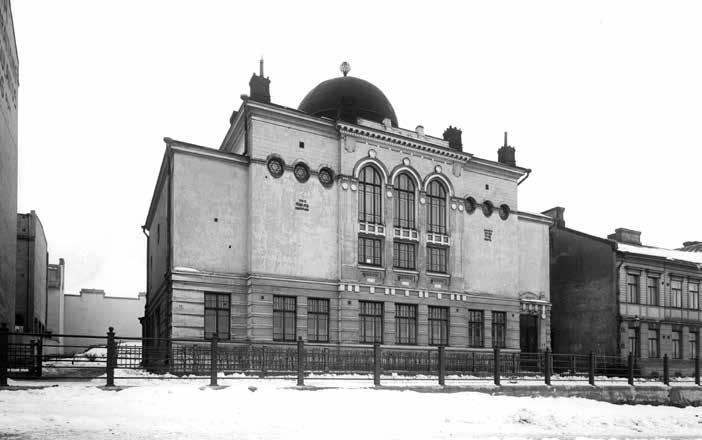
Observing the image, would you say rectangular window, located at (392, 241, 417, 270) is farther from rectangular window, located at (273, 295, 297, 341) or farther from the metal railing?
rectangular window, located at (273, 295, 297, 341)

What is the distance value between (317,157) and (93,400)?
17.5m

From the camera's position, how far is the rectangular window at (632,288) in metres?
39.0

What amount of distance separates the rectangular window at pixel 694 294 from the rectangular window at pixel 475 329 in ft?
55.2

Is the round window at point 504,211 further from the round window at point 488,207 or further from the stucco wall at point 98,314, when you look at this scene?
the stucco wall at point 98,314

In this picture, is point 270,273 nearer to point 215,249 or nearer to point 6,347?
point 215,249

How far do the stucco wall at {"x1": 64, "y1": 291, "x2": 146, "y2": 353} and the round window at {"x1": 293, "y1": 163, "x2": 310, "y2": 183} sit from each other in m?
52.8

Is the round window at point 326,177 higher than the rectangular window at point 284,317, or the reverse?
the round window at point 326,177

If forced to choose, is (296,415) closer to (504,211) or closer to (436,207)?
(436,207)

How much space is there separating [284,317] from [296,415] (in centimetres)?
1455

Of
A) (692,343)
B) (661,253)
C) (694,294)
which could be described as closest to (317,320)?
(661,253)

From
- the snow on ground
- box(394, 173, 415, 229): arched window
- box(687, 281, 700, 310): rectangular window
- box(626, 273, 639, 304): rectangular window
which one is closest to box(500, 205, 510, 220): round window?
box(394, 173, 415, 229): arched window

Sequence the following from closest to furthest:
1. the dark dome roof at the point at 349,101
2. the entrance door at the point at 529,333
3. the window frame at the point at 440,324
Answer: the window frame at the point at 440,324 < the dark dome roof at the point at 349,101 < the entrance door at the point at 529,333

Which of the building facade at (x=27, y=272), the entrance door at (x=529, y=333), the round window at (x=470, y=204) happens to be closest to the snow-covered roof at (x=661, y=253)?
the entrance door at (x=529, y=333)

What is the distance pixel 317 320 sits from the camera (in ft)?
96.9
